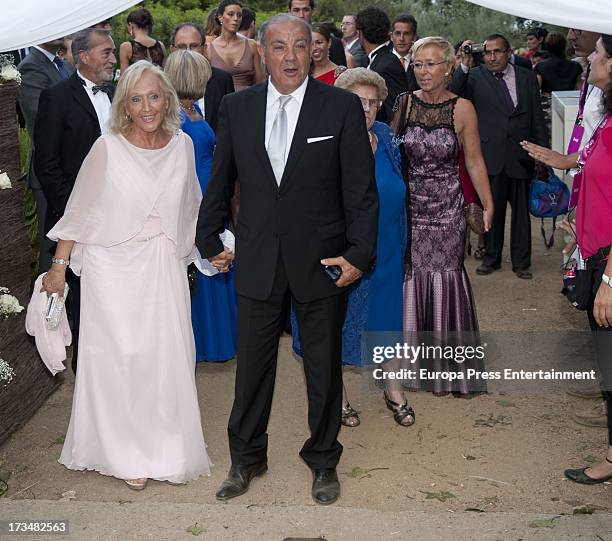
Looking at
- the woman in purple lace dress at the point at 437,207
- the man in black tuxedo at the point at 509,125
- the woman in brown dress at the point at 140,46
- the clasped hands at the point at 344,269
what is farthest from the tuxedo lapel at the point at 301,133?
the woman in brown dress at the point at 140,46

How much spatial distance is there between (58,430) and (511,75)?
5.77 meters

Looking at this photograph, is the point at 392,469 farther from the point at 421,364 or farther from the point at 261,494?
the point at 421,364

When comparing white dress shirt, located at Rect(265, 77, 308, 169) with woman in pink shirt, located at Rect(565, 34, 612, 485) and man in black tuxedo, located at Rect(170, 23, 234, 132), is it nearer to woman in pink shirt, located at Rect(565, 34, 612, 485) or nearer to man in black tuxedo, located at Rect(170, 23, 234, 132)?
woman in pink shirt, located at Rect(565, 34, 612, 485)

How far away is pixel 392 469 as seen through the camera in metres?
5.42

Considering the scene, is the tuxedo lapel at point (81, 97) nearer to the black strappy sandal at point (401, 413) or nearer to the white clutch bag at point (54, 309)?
the white clutch bag at point (54, 309)

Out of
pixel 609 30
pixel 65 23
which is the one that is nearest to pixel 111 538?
pixel 65 23

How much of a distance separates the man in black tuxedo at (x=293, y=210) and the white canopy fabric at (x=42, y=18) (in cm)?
91

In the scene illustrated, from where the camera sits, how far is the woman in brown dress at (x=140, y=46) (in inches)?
398

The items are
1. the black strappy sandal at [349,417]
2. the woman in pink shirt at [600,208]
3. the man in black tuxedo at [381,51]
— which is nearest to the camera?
the woman in pink shirt at [600,208]

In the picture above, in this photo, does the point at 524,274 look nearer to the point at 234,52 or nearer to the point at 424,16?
the point at 234,52

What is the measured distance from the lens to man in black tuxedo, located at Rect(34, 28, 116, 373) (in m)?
6.16

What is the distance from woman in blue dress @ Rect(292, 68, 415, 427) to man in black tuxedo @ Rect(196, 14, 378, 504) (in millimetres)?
844

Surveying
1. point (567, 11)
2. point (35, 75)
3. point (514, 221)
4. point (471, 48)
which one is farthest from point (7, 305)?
point (471, 48)

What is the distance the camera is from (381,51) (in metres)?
9.18
